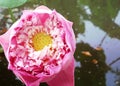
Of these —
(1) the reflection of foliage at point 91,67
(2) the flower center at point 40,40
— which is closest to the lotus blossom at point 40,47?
(2) the flower center at point 40,40

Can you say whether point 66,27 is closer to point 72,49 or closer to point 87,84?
point 72,49

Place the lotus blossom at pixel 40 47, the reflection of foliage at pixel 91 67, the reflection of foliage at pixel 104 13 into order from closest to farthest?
the lotus blossom at pixel 40 47 < the reflection of foliage at pixel 91 67 < the reflection of foliage at pixel 104 13

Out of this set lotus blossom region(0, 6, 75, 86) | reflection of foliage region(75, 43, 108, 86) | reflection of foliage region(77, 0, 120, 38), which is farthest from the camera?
reflection of foliage region(77, 0, 120, 38)

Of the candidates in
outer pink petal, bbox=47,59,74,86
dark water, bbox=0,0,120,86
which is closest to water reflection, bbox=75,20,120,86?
dark water, bbox=0,0,120,86

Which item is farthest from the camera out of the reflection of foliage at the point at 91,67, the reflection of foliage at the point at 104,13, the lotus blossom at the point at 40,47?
the reflection of foliage at the point at 104,13

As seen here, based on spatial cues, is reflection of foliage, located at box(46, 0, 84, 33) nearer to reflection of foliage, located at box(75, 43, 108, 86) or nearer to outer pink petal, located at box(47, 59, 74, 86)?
reflection of foliage, located at box(75, 43, 108, 86)

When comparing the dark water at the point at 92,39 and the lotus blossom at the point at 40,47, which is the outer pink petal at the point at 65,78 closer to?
the lotus blossom at the point at 40,47

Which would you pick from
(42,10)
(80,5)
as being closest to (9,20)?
(80,5)
